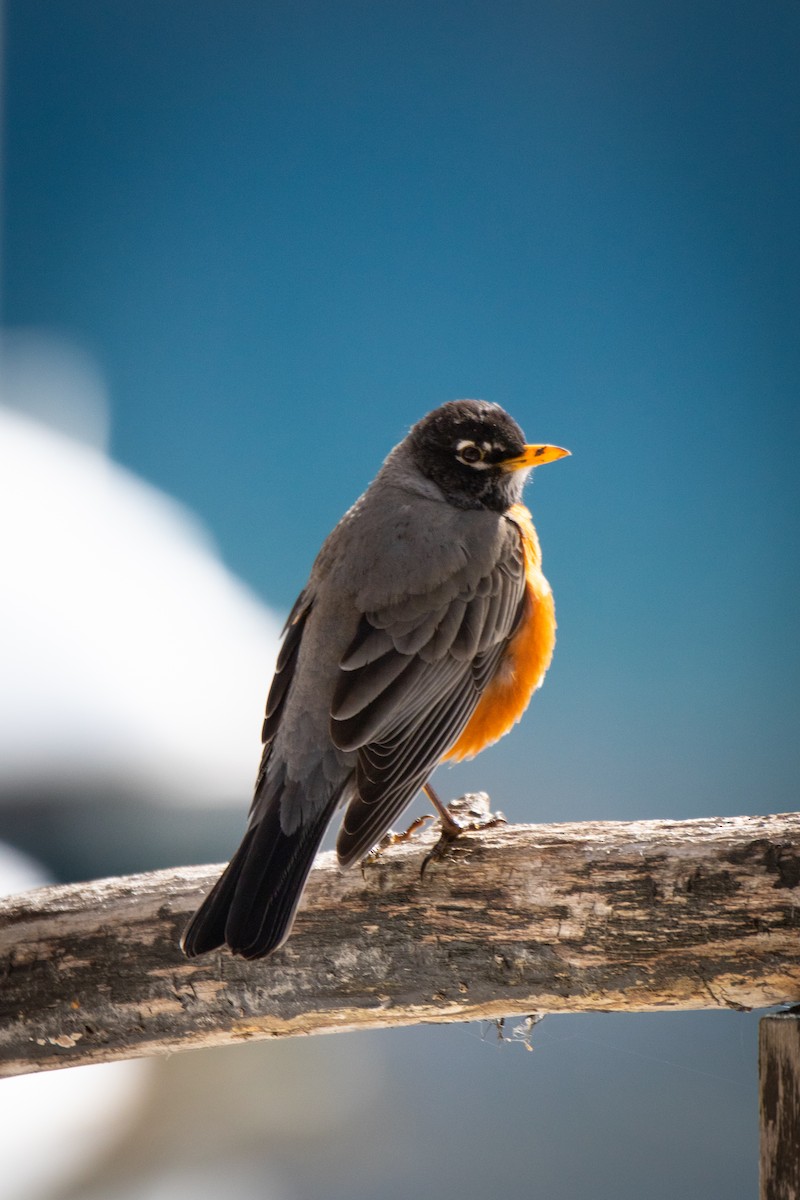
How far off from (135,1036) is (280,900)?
54 centimetres

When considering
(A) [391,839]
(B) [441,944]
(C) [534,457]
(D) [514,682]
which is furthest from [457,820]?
(C) [534,457]

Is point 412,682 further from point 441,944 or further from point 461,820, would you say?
point 441,944

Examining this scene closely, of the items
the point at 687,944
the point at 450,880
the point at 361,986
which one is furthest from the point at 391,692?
the point at 687,944

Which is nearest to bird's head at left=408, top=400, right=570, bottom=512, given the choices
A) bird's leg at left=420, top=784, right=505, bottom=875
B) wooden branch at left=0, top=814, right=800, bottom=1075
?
bird's leg at left=420, top=784, right=505, bottom=875

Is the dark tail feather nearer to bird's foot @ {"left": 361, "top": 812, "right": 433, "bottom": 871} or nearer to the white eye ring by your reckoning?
bird's foot @ {"left": 361, "top": 812, "right": 433, "bottom": 871}

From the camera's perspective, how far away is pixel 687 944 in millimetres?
2020

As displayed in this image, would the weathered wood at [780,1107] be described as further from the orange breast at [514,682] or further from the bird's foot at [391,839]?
the orange breast at [514,682]

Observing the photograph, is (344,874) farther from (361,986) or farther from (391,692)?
(391,692)

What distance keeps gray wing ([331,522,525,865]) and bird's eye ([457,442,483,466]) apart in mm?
295

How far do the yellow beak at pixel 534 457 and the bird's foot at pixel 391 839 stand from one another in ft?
2.99

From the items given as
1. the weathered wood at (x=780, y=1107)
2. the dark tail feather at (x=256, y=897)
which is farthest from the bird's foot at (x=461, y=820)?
the weathered wood at (x=780, y=1107)

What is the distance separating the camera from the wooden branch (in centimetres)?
201

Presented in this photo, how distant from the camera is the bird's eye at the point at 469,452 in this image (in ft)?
9.85

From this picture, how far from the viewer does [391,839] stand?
266cm
